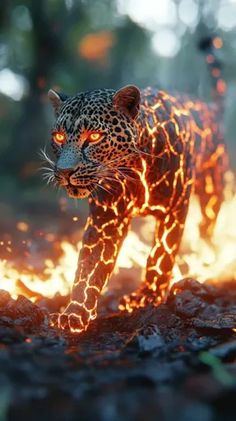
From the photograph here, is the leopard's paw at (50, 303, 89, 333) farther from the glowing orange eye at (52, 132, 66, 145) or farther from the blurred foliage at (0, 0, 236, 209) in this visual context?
the blurred foliage at (0, 0, 236, 209)

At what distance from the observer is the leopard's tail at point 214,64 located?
8.67m

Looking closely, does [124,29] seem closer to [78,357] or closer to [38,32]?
[38,32]

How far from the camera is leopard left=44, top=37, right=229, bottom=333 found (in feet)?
14.7

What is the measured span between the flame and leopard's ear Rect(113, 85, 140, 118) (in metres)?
2.24

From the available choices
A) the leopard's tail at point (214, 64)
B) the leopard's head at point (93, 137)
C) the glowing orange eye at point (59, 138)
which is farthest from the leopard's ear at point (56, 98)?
the leopard's tail at point (214, 64)

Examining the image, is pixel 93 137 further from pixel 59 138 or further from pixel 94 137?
pixel 59 138

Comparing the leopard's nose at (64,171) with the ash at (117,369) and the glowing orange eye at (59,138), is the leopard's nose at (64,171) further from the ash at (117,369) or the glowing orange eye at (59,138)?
the ash at (117,369)

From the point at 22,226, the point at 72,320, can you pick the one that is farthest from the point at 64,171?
the point at 22,226

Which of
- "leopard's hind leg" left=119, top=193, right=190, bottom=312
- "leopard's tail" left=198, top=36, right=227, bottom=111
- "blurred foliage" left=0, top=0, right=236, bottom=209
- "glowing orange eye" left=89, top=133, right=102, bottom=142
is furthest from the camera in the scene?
"blurred foliage" left=0, top=0, right=236, bottom=209

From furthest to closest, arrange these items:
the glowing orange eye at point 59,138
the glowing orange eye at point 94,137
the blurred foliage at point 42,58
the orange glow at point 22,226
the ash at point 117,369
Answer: the blurred foliage at point 42,58 < the orange glow at point 22,226 < the glowing orange eye at point 59,138 < the glowing orange eye at point 94,137 < the ash at point 117,369

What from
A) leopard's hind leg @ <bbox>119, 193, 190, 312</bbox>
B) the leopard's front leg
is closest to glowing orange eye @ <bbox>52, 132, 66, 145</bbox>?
the leopard's front leg

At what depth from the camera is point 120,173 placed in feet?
15.7

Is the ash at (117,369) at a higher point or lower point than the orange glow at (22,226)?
lower

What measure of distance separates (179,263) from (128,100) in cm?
344
